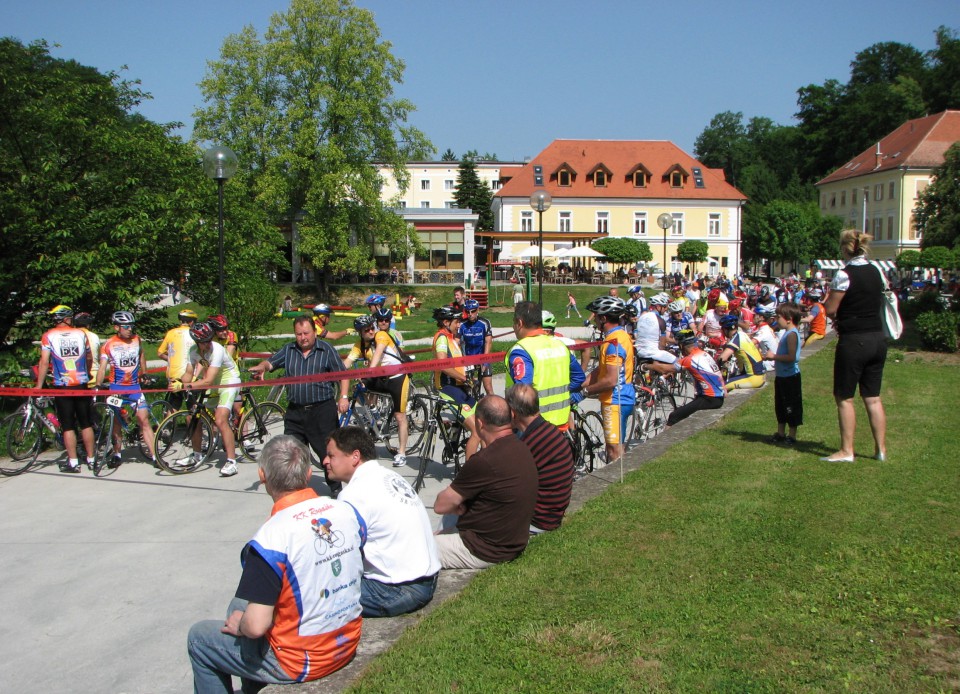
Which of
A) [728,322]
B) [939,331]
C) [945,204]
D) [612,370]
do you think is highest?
[945,204]

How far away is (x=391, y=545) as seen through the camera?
4418 millimetres

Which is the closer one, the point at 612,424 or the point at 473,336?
the point at 612,424

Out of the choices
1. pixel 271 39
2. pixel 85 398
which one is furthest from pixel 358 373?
pixel 271 39

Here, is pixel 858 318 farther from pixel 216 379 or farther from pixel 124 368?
pixel 124 368

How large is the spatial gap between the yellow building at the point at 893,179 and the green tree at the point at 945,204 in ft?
147

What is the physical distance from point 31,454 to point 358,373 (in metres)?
4.27

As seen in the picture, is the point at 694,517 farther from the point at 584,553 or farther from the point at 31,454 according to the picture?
the point at 31,454

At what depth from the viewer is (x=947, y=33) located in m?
89.8

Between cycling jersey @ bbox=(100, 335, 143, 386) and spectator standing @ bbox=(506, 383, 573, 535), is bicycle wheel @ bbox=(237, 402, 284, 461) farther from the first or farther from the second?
spectator standing @ bbox=(506, 383, 573, 535)

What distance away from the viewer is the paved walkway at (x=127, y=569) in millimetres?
4859

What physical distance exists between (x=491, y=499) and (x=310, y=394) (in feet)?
11.4

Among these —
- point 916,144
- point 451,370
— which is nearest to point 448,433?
point 451,370

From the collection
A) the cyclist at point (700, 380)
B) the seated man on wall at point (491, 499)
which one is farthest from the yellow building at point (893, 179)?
the seated man on wall at point (491, 499)

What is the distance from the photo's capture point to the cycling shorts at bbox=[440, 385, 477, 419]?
8898mm
